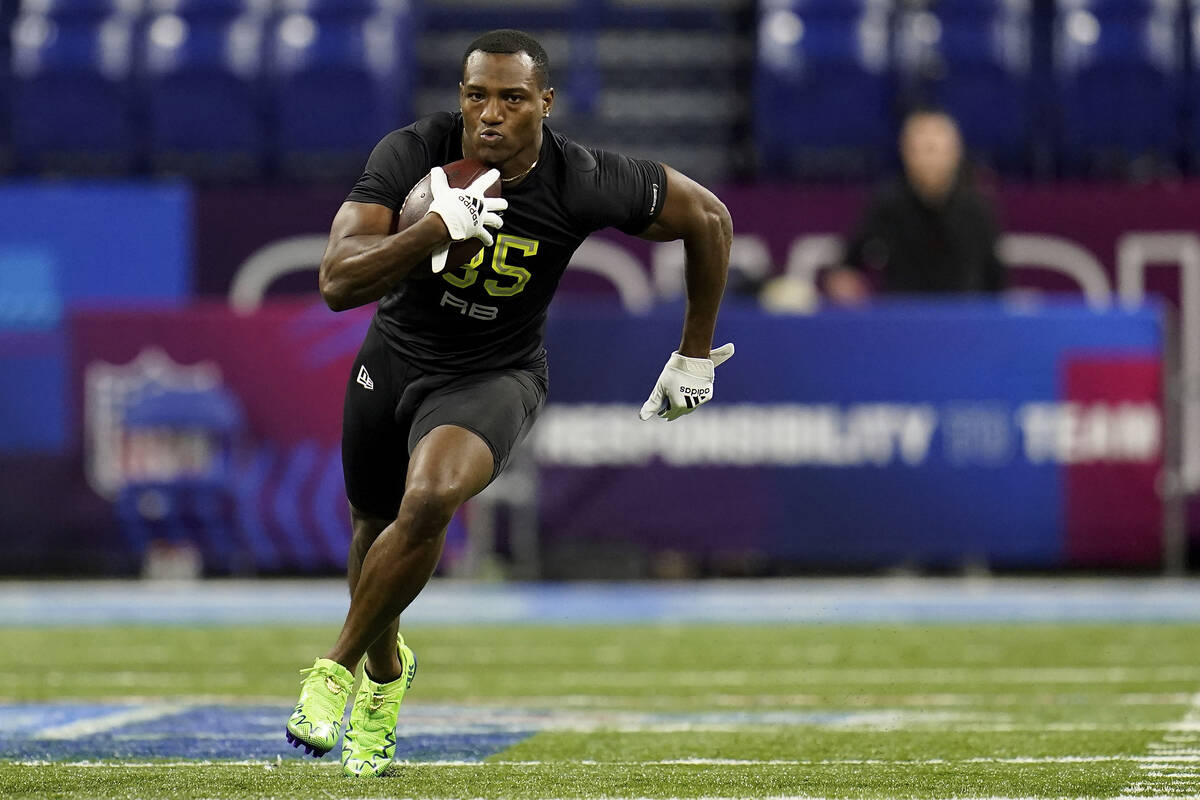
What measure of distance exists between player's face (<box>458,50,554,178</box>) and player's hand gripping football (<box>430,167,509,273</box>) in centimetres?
17

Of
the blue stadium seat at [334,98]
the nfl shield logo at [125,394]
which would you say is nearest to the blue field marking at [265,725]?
the nfl shield logo at [125,394]

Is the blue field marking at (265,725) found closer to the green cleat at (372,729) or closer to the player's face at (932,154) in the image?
the green cleat at (372,729)

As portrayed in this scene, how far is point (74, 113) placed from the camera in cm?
1359

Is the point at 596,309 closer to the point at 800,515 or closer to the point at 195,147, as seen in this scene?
the point at 800,515

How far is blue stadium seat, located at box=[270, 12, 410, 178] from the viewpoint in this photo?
43.6ft

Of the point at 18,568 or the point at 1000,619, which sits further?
the point at 18,568

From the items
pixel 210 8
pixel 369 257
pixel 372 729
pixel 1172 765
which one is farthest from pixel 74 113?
pixel 1172 765

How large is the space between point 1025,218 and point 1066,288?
0.50 meters

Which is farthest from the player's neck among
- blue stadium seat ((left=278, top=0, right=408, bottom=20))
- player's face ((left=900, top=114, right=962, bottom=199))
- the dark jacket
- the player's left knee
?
blue stadium seat ((left=278, top=0, right=408, bottom=20))

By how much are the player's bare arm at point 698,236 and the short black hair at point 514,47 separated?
0.48m

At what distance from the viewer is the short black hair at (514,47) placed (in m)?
5.01

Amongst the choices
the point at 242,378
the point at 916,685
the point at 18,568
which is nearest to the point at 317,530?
the point at 242,378

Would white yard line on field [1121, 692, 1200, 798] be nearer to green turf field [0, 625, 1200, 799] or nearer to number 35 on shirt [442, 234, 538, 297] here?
green turf field [0, 625, 1200, 799]

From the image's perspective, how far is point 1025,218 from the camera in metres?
12.3
